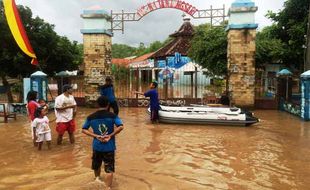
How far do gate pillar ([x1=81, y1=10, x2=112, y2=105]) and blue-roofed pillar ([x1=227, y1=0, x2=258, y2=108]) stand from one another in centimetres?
574

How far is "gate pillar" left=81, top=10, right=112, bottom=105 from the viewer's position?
1833 centimetres

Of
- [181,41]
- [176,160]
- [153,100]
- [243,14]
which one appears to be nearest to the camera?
[176,160]

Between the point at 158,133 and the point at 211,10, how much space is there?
912 centimetres

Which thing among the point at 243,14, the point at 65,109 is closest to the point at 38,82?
the point at 65,109

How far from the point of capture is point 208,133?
1169 cm

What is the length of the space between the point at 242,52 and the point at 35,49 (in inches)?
400

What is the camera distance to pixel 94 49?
727 inches

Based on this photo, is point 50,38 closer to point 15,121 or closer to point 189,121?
point 15,121

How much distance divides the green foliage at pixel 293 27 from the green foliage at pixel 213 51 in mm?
2966

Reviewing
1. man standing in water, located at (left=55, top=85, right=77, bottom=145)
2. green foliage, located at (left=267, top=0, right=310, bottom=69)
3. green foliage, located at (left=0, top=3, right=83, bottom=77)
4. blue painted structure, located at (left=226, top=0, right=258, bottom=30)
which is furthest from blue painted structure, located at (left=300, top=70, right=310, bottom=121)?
green foliage, located at (left=0, top=3, right=83, bottom=77)

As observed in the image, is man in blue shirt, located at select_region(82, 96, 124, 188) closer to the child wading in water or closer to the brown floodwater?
the brown floodwater

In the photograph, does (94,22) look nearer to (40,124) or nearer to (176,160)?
(40,124)

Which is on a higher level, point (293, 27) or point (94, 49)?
point (293, 27)

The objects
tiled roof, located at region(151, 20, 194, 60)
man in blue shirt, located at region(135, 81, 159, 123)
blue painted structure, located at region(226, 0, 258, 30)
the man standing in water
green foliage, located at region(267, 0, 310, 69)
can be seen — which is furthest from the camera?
tiled roof, located at region(151, 20, 194, 60)
